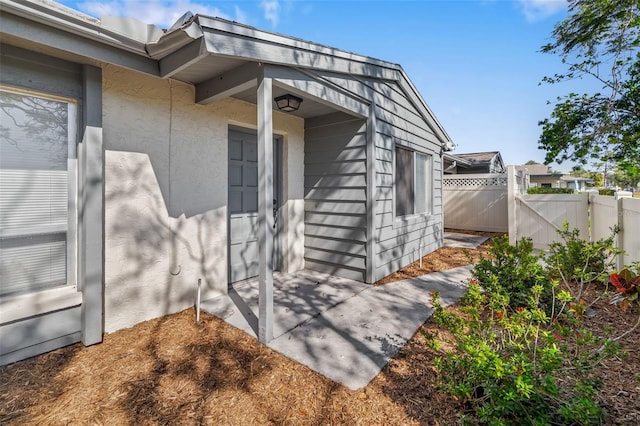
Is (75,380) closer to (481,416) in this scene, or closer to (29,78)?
(29,78)

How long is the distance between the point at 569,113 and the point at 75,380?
12.4 m

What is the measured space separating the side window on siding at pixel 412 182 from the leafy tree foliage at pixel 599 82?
5.92 m

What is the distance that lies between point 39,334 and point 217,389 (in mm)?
1657

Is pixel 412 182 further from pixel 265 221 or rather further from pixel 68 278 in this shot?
pixel 68 278

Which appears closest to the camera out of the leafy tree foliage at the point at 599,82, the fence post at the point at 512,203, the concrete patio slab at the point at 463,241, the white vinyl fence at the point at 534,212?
the white vinyl fence at the point at 534,212

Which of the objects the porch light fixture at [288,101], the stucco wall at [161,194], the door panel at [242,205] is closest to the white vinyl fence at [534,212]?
the porch light fixture at [288,101]

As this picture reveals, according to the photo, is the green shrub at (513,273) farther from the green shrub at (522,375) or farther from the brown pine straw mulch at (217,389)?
the green shrub at (522,375)

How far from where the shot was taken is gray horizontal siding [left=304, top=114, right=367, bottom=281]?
4.48 metres

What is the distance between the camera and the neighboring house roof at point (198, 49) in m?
2.14

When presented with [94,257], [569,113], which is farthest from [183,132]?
[569,113]

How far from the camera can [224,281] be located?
3.92m

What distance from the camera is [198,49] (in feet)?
8.12

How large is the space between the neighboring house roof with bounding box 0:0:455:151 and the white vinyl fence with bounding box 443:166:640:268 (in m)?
3.94

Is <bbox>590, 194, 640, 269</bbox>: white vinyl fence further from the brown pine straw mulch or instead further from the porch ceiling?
the porch ceiling
